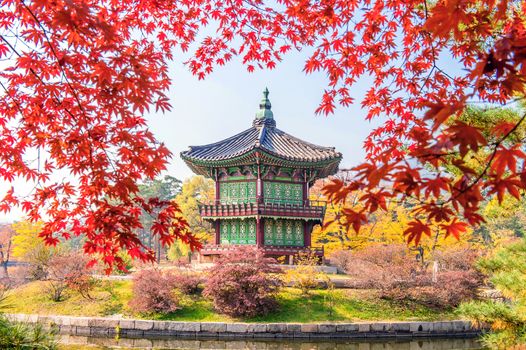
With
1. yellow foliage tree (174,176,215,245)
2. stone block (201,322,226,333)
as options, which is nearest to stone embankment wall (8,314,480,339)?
stone block (201,322,226,333)

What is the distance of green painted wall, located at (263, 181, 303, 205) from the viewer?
20.7 m

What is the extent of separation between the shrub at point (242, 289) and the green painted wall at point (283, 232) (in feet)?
19.1

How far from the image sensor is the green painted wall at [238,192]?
20.7 metres

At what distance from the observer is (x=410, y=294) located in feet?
49.9

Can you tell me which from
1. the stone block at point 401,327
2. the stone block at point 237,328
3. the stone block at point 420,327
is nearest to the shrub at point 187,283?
the stone block at point 237,328

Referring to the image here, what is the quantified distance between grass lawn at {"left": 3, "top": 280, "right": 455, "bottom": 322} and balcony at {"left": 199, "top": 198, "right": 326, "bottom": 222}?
16.1 feet

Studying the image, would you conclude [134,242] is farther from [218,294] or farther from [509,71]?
[218,294]

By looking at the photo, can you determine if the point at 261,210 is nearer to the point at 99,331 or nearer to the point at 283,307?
the point at 283,307

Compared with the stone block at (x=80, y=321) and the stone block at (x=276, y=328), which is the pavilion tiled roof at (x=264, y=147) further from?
the stone block at (x=80, y=321)

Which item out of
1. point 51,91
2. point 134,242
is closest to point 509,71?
point 134,242

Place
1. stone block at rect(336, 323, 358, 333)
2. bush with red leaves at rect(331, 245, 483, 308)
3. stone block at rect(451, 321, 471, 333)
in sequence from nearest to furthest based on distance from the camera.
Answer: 1. stone block at rect(336, 323, 358, 333)
2. stone block at rect(451, 321, 471, 333)
3. bush with red leaves at rect(331, 245, 483, 308)

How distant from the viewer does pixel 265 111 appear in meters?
25.1

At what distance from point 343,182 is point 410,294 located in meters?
14.4

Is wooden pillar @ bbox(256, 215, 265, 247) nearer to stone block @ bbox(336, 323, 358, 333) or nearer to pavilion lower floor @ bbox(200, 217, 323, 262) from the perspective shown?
pavilion lower floor @ bbox(200, 217, 323, 262)
